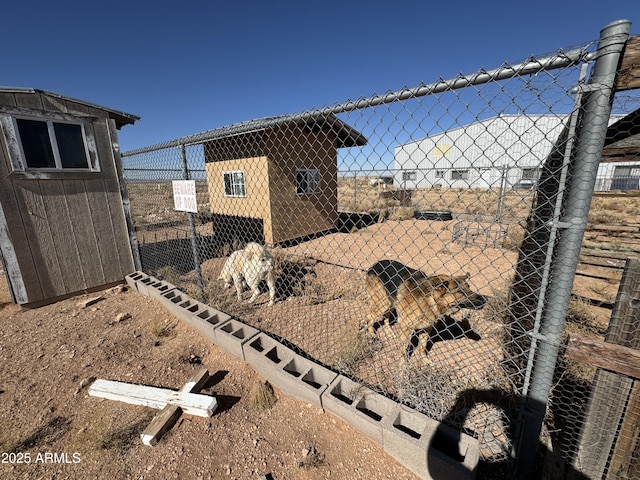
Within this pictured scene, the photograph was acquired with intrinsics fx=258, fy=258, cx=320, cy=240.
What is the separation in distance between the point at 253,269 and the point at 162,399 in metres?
2.29

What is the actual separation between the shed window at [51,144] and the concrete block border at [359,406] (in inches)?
134

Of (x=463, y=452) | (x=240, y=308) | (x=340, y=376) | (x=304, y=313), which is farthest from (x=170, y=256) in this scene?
(x=463, y=452)

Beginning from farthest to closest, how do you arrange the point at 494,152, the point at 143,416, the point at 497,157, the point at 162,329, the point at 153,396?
1. the point at 497,157
2. the point at 494,152
3. the point at 162,329
4. the point at 153,396
5. the point at 143,416

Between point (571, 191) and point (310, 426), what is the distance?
7.30 ft

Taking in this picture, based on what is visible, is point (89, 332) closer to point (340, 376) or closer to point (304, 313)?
point (304, 313)

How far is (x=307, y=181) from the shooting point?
→ 30.0 ft

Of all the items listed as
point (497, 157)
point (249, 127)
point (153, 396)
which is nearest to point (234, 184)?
point (249, 127)

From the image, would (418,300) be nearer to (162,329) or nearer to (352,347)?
(352,347)

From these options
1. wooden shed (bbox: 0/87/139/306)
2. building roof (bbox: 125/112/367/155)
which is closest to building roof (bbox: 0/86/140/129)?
wooden shed (bbox: 0/87/139/306)

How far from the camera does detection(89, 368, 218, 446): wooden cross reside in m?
1.95

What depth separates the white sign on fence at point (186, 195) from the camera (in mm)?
3318

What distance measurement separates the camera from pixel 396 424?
1839 millimetres

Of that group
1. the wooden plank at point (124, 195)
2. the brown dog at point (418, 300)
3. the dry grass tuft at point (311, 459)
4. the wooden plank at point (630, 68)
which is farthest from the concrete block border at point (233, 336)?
the wooden plank at point (124, 195)

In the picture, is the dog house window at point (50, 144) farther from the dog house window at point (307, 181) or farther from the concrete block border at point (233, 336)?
the dog house window at point (307, 181)
